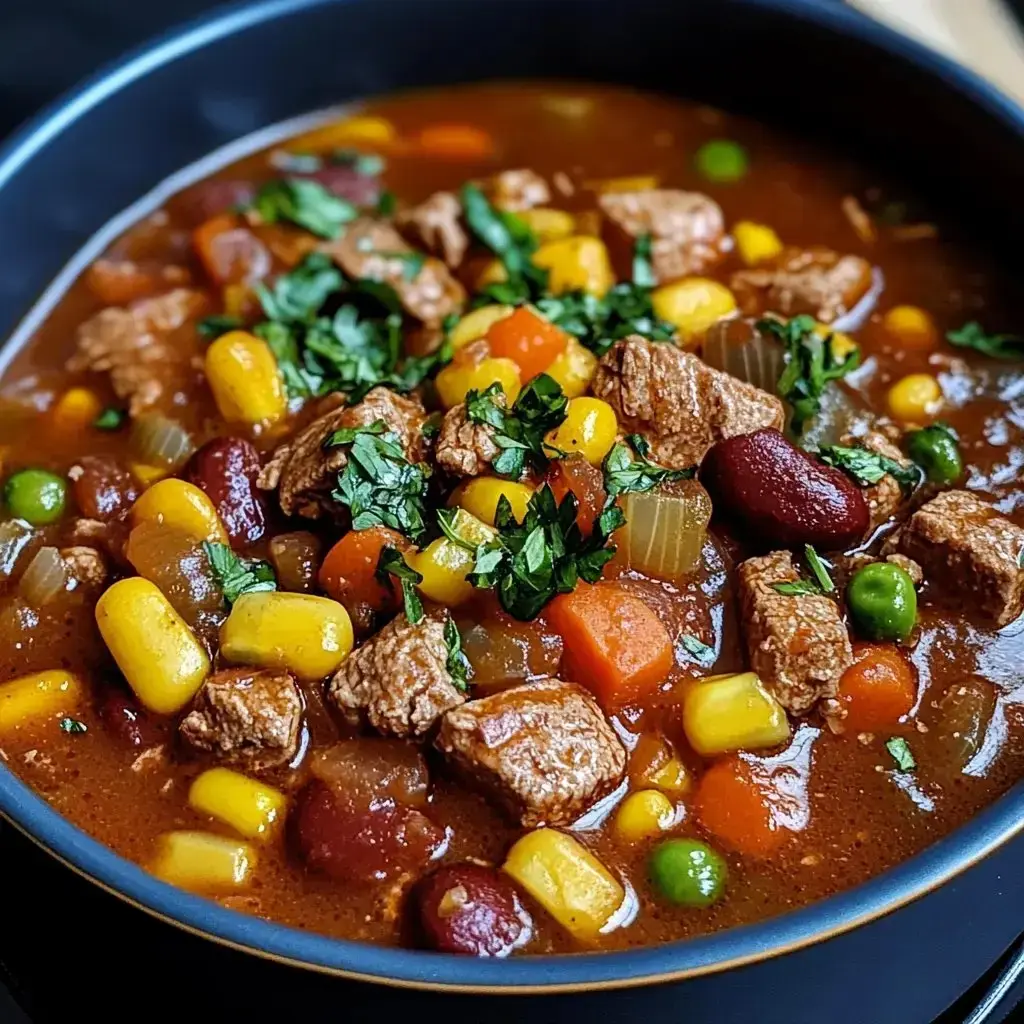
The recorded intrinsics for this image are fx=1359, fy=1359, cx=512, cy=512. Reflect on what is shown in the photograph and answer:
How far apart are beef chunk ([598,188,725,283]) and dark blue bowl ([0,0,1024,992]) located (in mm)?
691

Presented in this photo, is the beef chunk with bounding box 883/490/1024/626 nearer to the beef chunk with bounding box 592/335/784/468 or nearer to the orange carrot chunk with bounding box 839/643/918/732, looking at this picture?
the orange carrot chunk with bounding box 839/643/918/732

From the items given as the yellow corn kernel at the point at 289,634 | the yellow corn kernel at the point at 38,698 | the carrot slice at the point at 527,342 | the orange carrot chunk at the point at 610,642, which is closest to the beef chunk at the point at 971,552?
the orange carrot chunk at the point at 610,642

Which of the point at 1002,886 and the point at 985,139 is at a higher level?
the point at 985,139

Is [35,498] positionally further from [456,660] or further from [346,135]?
[346,135]

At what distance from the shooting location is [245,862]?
296cm

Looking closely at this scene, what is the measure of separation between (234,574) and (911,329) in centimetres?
218

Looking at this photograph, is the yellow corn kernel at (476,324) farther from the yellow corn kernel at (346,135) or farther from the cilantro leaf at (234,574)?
the yellow corn kernel at (346,135)

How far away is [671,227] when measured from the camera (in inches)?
170

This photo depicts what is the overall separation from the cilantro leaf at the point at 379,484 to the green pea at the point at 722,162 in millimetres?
1949

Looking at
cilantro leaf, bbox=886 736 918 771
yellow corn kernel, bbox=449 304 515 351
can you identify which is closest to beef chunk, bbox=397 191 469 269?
yellow corn kernel, bbox=449 304 515 351

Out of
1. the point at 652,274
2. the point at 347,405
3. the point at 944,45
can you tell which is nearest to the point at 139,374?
the point at 347,405

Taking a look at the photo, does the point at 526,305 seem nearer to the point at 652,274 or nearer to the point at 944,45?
the point at 652,274

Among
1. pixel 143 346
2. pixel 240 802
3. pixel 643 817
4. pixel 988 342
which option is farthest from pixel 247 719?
pixel 988 342

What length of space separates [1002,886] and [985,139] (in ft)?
8.46
